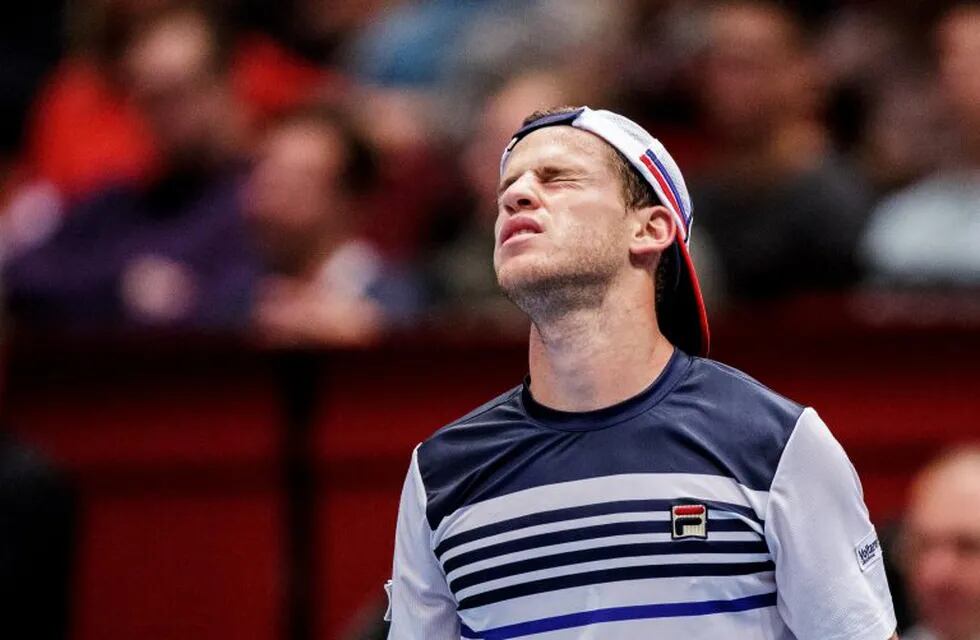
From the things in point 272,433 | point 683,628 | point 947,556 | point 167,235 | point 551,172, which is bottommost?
point 947,556

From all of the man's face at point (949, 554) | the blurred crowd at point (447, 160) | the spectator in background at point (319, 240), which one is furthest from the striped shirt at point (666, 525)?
the spectator in background at point (319, 240)

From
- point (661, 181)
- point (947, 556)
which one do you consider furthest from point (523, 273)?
point (947, 556)

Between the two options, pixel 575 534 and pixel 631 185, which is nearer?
pixel 575 534

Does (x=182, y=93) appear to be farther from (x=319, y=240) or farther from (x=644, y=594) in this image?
(x=644, y=594)

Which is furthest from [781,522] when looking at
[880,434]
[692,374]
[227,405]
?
[227,405]

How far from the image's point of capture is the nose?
309cm

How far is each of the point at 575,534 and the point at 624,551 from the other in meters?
→ 0.09

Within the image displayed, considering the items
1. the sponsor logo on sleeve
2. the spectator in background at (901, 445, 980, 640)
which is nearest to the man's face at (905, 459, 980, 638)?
the spectator in background at (901, 445, 980, 640)

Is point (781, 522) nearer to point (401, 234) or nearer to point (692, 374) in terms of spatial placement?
point (692, 374)

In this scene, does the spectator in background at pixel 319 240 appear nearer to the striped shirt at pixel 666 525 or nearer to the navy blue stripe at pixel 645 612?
the striped shirt at pixel 666 525

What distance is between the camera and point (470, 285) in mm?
6406

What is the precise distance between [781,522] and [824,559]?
3.6 inches

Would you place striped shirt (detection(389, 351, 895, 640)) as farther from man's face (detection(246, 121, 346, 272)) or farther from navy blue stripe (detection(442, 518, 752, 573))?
man's face (detection(246, 121, 346, 272))

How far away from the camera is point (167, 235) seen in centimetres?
652
